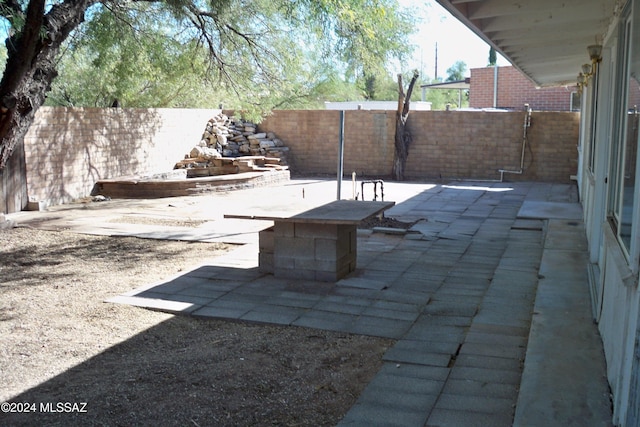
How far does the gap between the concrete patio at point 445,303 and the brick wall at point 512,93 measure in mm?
12565

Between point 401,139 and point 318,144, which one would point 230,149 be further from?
point 401,139

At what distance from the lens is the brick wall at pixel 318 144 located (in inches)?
523

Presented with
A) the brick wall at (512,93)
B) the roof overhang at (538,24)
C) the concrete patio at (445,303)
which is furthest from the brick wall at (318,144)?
the roof overhang at (538,24)

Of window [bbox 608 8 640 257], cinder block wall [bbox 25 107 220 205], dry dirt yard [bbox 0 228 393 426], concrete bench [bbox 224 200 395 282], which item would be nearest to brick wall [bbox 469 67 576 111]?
cinder block wall [bbox 25 107 220 205]

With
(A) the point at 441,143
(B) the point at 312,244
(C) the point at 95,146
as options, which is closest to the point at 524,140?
(A) the point at 441,143

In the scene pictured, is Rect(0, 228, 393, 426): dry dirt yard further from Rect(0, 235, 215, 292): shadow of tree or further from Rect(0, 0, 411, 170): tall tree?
Rect(0, 0, 411, 170): tall tree

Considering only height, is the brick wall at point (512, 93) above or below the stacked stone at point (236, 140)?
above

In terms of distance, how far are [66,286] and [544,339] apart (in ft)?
15.0

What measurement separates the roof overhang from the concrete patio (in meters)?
2.39

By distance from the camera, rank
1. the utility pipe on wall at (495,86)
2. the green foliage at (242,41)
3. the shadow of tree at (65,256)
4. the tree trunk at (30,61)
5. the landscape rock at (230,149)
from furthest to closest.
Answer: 1. the utility pipe on wall at (495,86)
2. the landscape rock at (230,149)
3. the green foliage at (242,41)
4. the tree trunk at (30,61)
5. the shadow of tree at (65,256)

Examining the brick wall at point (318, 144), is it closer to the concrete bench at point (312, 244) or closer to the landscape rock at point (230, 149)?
the landscape rock at point (230, 149)

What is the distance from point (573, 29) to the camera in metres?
7.54

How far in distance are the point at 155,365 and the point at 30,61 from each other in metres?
5.52

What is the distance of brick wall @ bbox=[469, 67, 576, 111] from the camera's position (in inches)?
919
